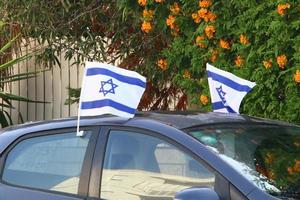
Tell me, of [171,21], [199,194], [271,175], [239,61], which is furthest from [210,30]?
[199,194]

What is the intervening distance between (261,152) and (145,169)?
69 cm

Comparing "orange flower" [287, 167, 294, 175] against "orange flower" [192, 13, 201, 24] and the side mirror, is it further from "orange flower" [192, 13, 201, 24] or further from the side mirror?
"orange flower" [192, 13, 201, 24]

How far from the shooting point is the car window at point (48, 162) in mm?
4230

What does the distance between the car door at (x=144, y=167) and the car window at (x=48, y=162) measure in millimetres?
180

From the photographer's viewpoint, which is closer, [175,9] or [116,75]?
[116,75]

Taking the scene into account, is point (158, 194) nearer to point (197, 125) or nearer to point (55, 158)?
point (197, 125)

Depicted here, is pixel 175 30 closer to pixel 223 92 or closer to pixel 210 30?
pixel 210 30

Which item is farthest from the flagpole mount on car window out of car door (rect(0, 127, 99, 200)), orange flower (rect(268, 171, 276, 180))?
orange flower (rect(268, 171, 276, 180))

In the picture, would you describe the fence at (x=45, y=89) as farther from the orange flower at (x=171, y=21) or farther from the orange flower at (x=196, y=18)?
the orange flower at (x=196, y=18)

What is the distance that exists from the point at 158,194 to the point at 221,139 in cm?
49

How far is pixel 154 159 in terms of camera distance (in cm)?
396

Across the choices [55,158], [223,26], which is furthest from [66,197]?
[223,26]

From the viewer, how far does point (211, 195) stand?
11.5ft

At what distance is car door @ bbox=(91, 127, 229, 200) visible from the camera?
12.4ft
